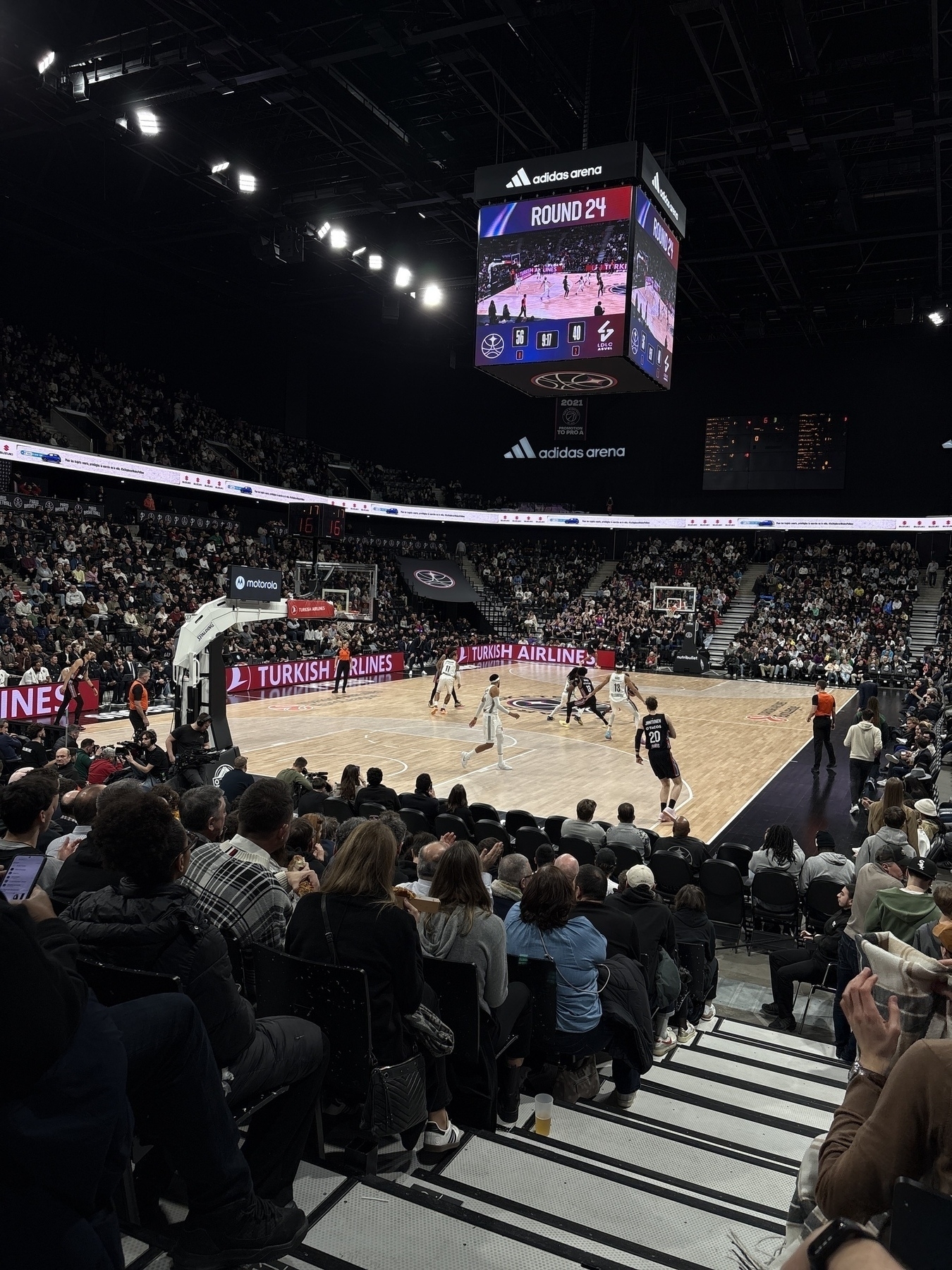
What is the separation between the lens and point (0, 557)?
23.3m

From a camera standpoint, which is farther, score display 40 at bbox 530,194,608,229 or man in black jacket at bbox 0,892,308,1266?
score display 40 at bbox 530,194,608,229

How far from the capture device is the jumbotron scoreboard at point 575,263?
15680 mm

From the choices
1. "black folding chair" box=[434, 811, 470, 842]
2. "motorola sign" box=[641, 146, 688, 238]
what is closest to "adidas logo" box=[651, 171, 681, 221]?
"motorola sign" box=[641, 146, 688, 238]

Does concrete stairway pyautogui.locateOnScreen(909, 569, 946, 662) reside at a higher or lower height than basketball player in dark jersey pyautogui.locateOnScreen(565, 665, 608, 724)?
higher

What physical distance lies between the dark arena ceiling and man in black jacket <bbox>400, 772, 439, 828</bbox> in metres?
12.7

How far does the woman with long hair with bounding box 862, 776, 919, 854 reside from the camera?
7.70 m

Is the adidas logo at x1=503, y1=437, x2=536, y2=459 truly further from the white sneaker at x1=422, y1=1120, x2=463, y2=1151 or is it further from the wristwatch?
the wristwatch

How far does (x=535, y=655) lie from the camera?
125 ft

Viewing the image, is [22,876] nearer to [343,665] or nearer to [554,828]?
[554,828]

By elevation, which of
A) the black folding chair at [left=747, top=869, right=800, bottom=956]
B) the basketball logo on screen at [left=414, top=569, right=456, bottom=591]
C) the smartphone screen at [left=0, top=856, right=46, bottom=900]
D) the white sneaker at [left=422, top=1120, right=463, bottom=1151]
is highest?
the basketball logo on screen at [left=414, top=569, right=456, bottom=591]

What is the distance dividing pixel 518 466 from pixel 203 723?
37.0 metres

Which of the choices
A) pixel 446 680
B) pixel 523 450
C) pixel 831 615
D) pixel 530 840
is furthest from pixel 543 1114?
pixel 523 450

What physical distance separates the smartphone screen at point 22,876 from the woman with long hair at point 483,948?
1.65 metres

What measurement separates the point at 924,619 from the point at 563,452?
19.2 m
